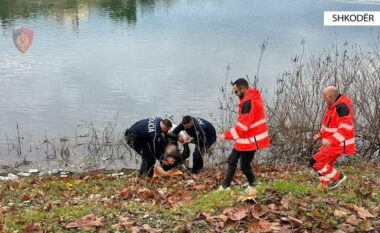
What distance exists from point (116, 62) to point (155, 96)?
6.72m

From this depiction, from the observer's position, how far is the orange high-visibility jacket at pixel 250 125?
8320 millimetres

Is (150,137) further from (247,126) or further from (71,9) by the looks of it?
(71,9)

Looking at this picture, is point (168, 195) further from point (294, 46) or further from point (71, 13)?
point (71, 13)

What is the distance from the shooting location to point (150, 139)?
11438 mm

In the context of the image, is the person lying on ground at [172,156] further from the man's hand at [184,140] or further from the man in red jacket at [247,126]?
the man in red jacket at [247,126]

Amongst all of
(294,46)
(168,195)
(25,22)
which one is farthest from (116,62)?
(168,195)

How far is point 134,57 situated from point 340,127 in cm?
2100

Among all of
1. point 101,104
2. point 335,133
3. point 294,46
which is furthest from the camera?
point 294,46

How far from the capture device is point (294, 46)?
27500mm

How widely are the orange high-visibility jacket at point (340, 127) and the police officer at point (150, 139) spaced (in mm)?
3600

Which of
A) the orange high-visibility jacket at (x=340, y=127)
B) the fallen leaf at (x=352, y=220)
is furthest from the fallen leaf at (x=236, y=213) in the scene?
the orange high-visibility jacket at (x=340, y=127)

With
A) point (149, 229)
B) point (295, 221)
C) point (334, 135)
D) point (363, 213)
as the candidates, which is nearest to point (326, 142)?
point (334, 135)

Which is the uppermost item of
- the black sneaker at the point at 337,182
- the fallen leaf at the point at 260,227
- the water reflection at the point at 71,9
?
the water reflection at the point at 71,9

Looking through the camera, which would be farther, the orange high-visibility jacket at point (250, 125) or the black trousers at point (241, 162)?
the black trousers at point (241, 162)
